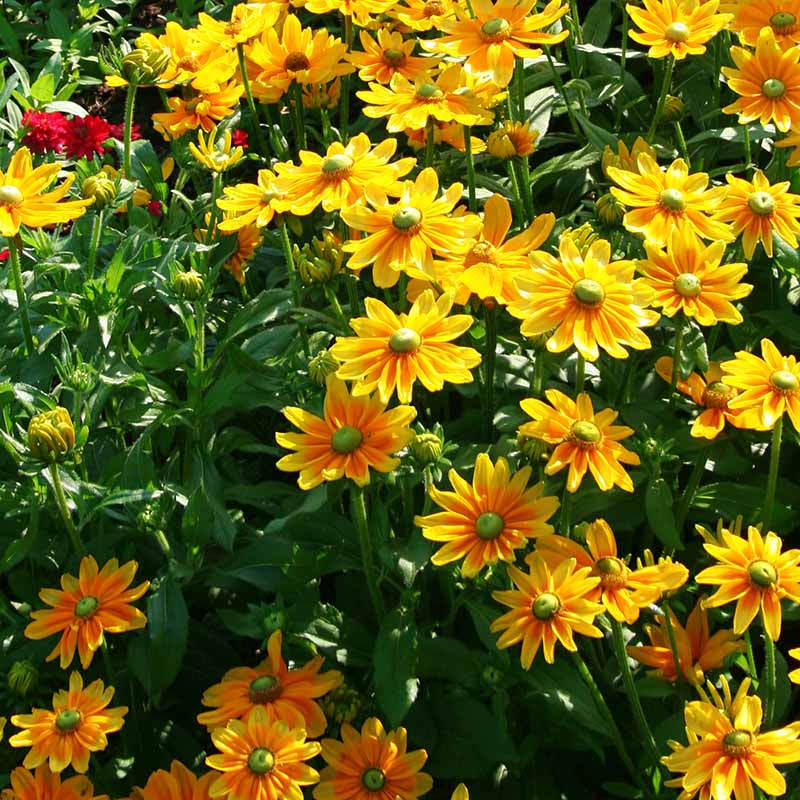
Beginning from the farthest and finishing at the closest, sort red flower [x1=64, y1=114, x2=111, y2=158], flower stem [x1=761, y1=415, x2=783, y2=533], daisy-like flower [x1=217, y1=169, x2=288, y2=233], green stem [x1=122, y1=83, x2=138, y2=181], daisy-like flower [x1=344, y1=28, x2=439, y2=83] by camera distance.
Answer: red flower [x1=64, y1=114, x2=111, y2=158] → daisy-like flower [x1=344, y1=28, x2=439, y2=83] → green stem [x1=122, y1=83, x2=138, y2=181] → daisy-like flower [x1=217, y1=169, x2=288, y2=233] → flower stem [x1=761, y1=415, x2=783, y2=533]

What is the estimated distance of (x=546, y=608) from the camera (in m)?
1.42

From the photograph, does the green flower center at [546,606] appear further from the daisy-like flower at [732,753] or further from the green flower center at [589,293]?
the green flower center at [589,293]

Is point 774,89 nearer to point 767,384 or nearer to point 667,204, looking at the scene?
point 667,204

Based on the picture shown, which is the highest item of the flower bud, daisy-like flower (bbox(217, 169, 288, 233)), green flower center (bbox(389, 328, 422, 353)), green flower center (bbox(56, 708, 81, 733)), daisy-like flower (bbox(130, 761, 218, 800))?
green flower center (bbox(389, 328, 422, 353))

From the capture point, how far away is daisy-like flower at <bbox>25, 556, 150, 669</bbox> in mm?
1611

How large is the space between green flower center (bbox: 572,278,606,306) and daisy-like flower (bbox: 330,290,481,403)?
14 cm

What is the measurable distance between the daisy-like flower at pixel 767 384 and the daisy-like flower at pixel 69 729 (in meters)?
0.90

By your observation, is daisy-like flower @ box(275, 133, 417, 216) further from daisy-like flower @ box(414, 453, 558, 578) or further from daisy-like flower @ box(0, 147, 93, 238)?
daisy-like flower @ box(414, 453, 558, 578)

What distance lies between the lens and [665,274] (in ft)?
5.43

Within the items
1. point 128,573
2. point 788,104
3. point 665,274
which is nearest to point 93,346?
point 128,573

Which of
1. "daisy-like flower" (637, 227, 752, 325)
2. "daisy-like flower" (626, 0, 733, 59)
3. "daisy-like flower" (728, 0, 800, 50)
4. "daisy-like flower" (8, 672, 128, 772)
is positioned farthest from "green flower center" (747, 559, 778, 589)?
"daisy-like flower" (728, 0, 800, 50)

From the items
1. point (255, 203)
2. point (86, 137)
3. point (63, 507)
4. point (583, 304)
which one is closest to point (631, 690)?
point (583, 304)

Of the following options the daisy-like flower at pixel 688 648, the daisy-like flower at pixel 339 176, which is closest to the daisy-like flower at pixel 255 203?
the daisy-like flower at pixel 339 176

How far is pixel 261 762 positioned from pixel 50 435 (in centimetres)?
50
